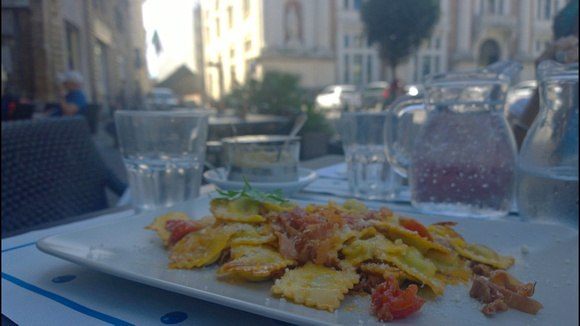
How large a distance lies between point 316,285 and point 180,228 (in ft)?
0.67

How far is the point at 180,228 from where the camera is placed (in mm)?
477

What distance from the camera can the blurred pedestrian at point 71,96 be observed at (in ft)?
8.47

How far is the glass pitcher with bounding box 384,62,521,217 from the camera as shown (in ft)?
2.12

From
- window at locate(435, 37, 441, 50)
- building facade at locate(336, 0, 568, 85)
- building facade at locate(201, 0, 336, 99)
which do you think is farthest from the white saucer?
window at locate(435, 37, 441, 50)

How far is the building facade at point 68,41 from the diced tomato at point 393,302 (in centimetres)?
140

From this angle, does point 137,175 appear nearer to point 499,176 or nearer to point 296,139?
point 296,139

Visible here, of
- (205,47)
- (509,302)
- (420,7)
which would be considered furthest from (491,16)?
(509,302)

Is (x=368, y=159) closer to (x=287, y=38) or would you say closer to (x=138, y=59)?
(x=138, y=59)

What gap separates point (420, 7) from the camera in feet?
27.0

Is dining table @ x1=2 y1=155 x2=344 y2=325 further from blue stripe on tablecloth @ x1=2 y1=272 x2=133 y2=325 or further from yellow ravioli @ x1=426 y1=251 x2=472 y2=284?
yellow ravioli @ x1=426 y1=251 x2=472 y2=284

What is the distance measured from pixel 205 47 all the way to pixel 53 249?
769 inches

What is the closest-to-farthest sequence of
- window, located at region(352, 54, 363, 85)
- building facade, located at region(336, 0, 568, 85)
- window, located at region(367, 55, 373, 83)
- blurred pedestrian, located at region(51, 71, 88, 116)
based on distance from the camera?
blurred pedestrian, located at region(51, 71, 88, 116) < building facade, located at region(336, 0, 568, 85) < window, located at region(352, 54, 363, 85) < window, located at region(367, 55, 373, 83)

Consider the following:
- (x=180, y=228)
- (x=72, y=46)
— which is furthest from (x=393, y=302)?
(x=72, y=46)

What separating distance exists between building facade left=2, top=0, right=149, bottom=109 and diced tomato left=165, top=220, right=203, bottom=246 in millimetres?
1167
